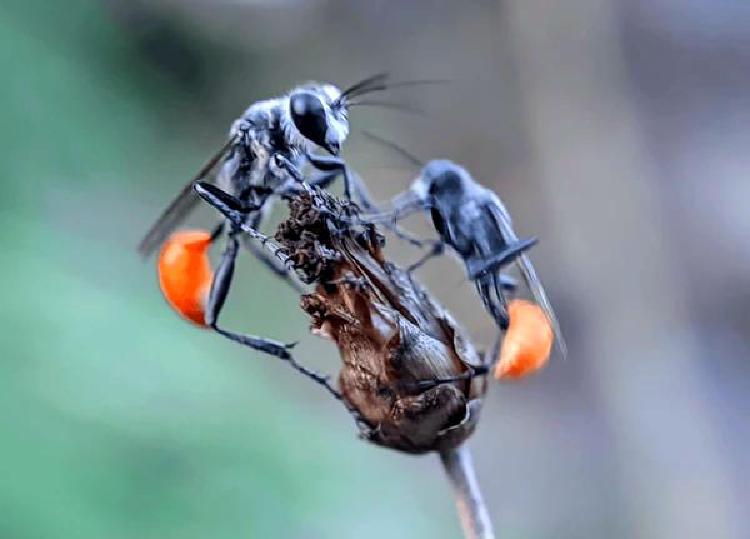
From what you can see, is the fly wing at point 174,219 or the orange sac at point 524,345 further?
the fly wing at point 174,219

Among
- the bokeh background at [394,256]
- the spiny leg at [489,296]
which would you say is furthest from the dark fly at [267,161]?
the bokeh background at [394,256]

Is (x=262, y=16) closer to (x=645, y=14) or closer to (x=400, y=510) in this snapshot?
(x=645, y=14)

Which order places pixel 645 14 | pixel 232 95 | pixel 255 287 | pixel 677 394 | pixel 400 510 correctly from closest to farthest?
1. pixel 400 510
2. pixel 677 394
3. pixel 255 287
4. pixel 645 14
5. pixel 232 95

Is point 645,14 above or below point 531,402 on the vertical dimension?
above

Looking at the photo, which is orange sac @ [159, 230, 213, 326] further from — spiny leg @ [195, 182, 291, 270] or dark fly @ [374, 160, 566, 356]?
dark fly @ [374, 160, 566, 356]

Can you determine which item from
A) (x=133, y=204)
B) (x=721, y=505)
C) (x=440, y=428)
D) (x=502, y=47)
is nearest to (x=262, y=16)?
(x=502, y=47)

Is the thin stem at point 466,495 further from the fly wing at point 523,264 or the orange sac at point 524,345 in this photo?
the fly wing at point 523,264
